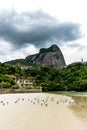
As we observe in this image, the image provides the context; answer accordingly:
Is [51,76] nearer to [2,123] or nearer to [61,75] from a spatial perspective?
[61,75]

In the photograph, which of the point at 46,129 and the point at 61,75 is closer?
the point at 46,129

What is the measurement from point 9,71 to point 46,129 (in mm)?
118300

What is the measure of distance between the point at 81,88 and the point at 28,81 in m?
33.3

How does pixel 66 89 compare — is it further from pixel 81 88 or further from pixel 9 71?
pixel 9 71

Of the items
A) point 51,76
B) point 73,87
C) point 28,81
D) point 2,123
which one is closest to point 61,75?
point 51,76

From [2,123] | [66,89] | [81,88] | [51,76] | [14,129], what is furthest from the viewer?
[51,76]

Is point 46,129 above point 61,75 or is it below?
below

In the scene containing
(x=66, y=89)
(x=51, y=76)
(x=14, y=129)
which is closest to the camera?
(x=14, y=129)

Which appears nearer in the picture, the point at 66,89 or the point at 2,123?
the point at 2,123

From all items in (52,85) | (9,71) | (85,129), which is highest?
(9,71)

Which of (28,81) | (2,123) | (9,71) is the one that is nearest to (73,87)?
(28,81)

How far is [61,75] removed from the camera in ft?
466

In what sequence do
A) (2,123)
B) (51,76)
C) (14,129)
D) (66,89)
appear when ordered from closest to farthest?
(14,129), (2,123), (66,89), (51,76)

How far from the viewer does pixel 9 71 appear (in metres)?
134
